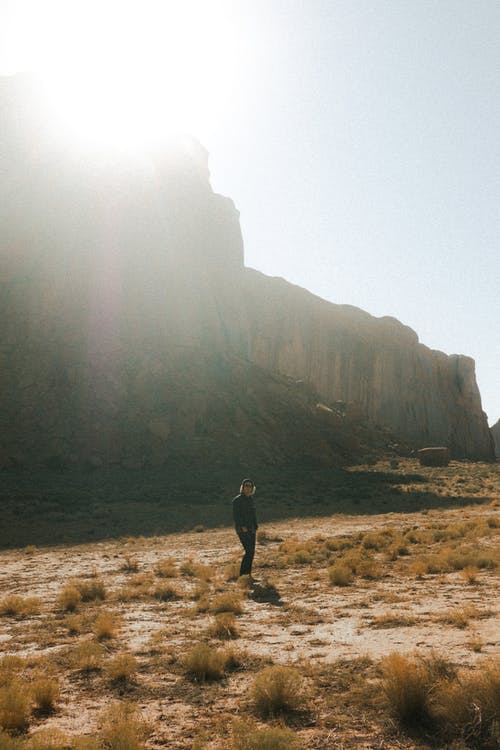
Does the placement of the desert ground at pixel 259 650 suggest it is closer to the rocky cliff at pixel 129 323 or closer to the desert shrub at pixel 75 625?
the desert shrub at pixel 75 625

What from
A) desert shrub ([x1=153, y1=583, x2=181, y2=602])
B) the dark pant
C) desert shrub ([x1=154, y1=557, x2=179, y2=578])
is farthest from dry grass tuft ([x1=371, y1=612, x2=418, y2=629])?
desert shrub ([x1=154, y1=557, x2=179, y2=578])

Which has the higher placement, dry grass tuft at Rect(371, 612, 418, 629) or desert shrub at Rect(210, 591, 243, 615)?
dry grass tuft at Rect(371, 612, 418, 629)

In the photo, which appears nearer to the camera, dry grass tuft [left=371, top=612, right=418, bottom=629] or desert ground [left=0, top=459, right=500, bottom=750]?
desert ground [left=0, top=459, right=500, bottom=750]

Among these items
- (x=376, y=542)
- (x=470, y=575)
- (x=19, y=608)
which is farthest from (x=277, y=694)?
(x=376, y=542)

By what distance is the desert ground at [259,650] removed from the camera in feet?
14.5

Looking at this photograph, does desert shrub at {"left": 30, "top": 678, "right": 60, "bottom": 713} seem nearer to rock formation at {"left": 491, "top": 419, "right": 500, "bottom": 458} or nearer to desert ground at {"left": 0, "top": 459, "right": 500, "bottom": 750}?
desert ground at {"left": 0, "top": 459, "right": 500, "bottom": 750}

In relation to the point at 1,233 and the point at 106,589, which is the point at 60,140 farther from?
the point at 106,589

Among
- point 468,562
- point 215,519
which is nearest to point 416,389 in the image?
point 215,519

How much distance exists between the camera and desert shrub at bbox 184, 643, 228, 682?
19.1ft

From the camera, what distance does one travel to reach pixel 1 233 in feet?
157

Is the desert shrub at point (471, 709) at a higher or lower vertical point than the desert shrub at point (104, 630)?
higher

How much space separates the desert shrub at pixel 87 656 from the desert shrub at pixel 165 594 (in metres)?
3.07

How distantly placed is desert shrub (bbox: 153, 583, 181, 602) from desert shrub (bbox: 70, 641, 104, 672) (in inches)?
121

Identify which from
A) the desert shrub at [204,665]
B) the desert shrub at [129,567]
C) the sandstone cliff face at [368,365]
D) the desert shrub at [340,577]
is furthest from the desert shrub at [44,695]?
the sandstone cliff face at [368,365]
